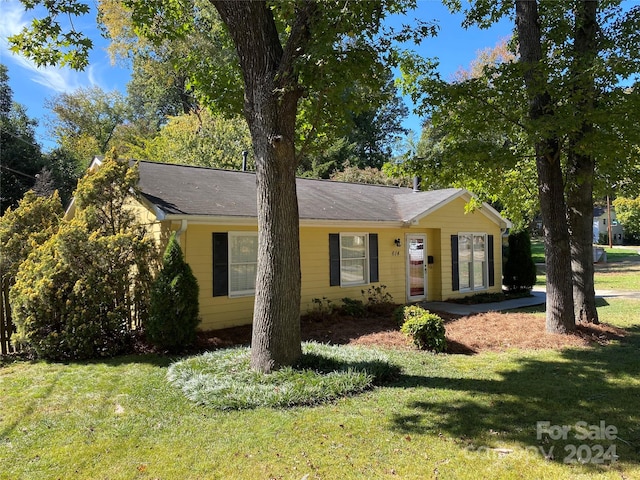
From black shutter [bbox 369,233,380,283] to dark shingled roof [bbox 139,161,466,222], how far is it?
0.59 metres

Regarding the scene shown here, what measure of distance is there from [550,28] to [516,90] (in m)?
2.60

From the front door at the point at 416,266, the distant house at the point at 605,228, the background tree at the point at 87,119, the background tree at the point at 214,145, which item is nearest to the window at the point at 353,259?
the front door at the point at 416,266

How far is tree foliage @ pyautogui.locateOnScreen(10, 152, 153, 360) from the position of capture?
22.0ft

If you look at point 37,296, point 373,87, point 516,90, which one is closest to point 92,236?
point 37,296

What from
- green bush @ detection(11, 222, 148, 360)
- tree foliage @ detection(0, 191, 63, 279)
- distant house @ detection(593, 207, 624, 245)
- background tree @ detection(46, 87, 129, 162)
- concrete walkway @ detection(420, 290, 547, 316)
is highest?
background tree @ detection(46, 87, 129, 162)

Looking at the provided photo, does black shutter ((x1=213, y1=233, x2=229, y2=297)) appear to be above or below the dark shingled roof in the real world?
below

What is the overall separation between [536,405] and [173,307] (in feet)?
17.7

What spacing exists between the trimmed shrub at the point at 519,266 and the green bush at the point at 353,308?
6952mm

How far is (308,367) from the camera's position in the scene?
18.2ft

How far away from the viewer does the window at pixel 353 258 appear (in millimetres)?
10758

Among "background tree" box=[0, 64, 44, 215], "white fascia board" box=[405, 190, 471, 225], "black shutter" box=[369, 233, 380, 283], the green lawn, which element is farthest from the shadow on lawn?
"background tree" box=[0, 64, 44, 215]

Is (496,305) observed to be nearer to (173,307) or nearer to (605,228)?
(173,307)

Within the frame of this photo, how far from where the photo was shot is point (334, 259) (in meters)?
10.8

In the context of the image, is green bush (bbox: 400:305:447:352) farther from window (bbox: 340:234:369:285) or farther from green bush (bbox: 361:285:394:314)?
window (bbox: 340:234:369:285)
